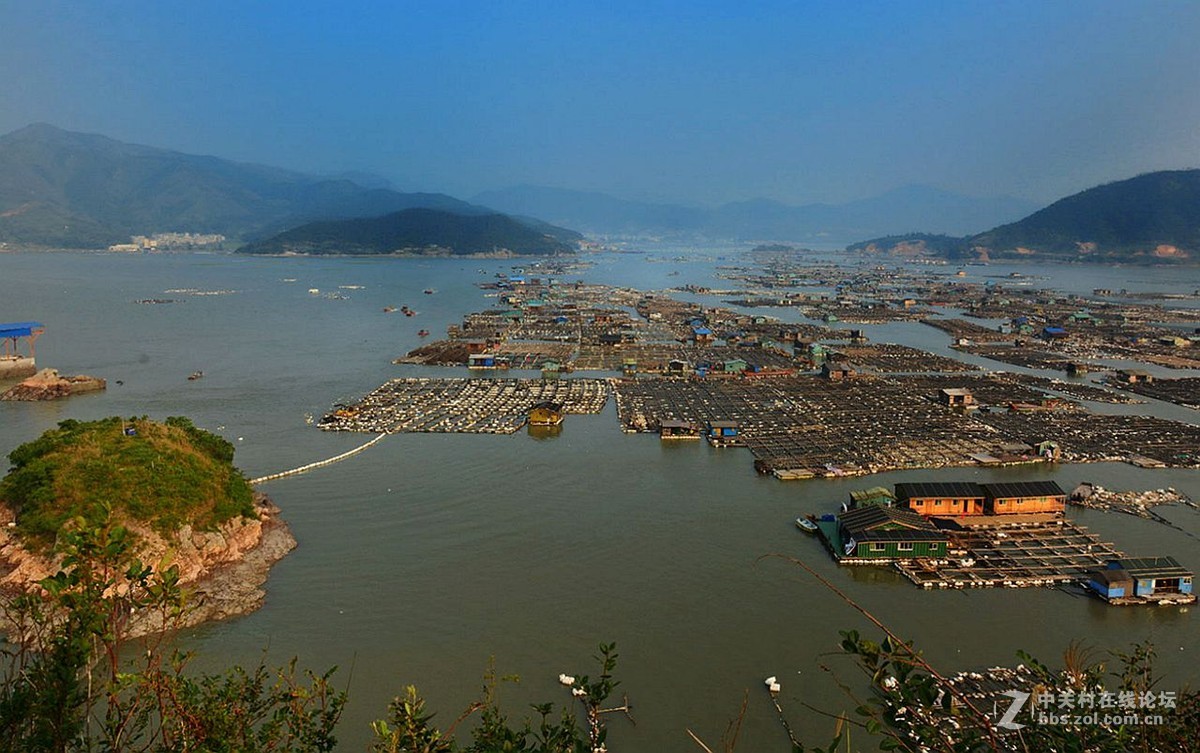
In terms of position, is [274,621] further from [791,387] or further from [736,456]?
[791,387]

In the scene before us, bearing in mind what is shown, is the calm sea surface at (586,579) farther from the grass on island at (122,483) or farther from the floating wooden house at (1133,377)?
the floating wooden house at (1133,377)

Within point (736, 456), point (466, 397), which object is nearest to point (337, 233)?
point (466, 397)

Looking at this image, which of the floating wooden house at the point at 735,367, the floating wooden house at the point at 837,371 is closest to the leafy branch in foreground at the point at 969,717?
the floating wooden house at the point at 837,371

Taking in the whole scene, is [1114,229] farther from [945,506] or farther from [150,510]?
[150,510]

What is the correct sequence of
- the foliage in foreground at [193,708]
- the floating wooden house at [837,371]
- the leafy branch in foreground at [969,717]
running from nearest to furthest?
the leafy branch in foreground at [969,717] < the foliage in foreground at [193,708] < the floating wooden house at [837,371]

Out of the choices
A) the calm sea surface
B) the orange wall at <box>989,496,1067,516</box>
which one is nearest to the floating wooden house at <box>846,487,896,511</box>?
the calm sea surface

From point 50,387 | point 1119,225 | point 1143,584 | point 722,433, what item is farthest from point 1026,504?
point 1119,225
